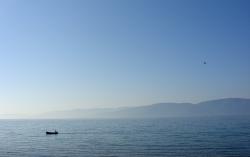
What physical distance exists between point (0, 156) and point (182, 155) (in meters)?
30.1

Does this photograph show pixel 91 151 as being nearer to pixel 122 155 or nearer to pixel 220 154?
pixel 122 155

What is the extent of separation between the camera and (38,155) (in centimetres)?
6644

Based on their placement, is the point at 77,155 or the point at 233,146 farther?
the point at 233,146

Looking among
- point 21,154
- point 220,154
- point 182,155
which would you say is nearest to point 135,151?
point 182,155

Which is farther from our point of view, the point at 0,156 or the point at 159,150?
the point at 159,150

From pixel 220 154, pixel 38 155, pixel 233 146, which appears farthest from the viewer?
pixel 233 146

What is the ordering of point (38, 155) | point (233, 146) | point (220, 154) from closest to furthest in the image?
point (220, 154), point (38, 155), point (233, 146)

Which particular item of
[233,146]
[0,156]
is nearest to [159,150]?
[233,146]

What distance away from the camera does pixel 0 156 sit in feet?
212

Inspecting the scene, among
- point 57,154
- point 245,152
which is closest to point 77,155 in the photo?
point 57,154

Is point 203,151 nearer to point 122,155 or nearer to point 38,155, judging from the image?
point 122,155

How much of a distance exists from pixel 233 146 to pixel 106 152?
80.4 ft

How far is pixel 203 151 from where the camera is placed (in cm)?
6650

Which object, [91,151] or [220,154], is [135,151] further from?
[220,154]
